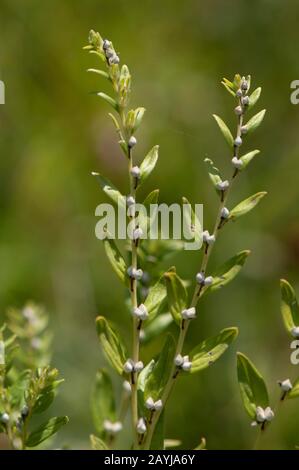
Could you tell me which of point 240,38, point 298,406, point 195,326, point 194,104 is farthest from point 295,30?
point 298,406

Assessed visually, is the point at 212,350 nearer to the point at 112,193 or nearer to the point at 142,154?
the point at 112,193

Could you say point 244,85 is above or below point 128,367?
above

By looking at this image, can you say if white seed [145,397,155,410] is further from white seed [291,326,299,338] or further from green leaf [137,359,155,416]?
white seed [291,326,299,338]

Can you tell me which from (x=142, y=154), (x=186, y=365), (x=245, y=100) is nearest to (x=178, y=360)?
(x=186, y=365)

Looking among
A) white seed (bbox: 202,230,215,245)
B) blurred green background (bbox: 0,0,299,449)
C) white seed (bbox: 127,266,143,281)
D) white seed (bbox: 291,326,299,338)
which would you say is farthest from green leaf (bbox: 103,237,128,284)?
blurred green background (bbox: 0,0,299,449)

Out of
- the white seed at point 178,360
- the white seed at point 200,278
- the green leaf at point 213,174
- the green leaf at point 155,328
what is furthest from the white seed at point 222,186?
the green leaf at point 155,328
